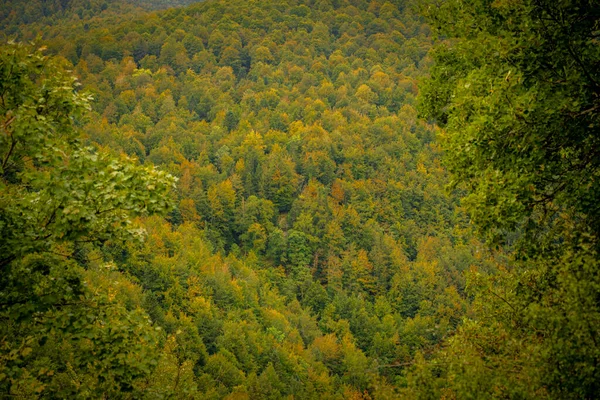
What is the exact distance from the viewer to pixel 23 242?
18.3 feet

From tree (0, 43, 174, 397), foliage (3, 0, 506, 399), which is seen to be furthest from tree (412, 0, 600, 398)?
tree (0, 43, 174, 397)

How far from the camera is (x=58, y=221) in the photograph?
5.61m

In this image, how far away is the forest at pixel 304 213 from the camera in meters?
5.62

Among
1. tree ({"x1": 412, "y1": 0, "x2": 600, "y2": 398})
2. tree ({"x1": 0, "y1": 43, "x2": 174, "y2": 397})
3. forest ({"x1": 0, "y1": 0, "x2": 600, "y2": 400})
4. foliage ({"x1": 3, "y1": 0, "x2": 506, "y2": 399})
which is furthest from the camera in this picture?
foliage ({"x1": 3, "y1": 0, "x2": 506, "y2": 399})

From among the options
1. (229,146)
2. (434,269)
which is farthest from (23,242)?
(229,146)

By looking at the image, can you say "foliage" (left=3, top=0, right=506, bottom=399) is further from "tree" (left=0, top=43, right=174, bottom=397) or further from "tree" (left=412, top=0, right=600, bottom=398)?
"tree" (left=412, top=0, right=600, bottom=398)

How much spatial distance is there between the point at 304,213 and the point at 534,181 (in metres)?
102

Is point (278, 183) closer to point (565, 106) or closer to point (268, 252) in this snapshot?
point (268, 252)

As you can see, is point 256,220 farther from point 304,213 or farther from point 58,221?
point 58,221

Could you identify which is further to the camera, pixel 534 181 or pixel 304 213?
pixel 304 213

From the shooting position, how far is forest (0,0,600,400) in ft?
18.5

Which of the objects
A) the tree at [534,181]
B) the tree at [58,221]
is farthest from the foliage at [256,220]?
the tree at [534,181]

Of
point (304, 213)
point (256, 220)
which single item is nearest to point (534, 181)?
point (256, 220)

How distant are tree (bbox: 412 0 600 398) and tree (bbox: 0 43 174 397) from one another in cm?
422
